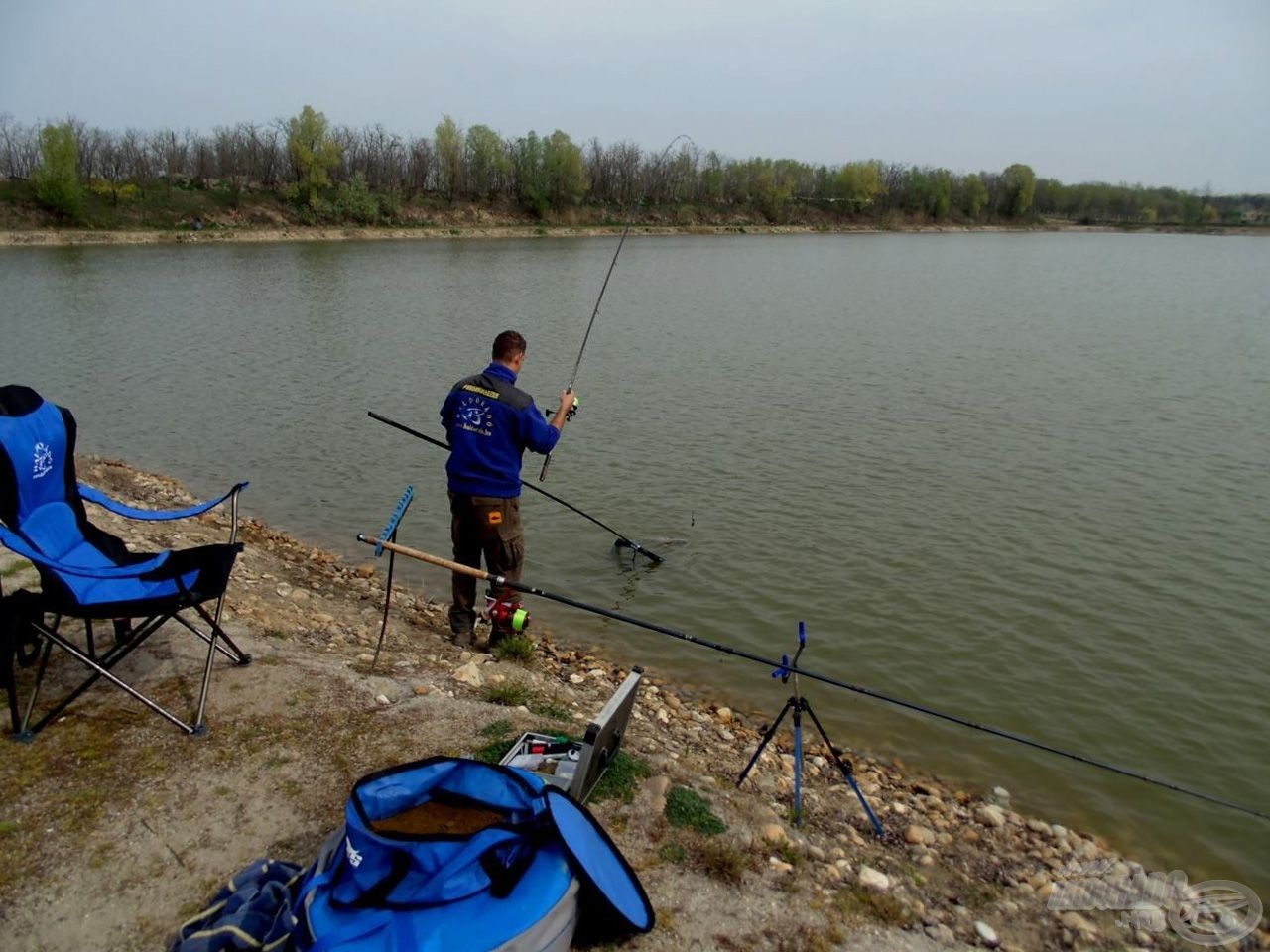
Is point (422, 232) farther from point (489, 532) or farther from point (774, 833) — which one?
point (774, 833)

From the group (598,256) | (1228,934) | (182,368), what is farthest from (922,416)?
(598,256)

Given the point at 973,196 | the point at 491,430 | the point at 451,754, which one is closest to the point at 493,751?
the point at 451,754

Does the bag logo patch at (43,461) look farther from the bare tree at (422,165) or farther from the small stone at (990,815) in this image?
the bare tree at (422,165)

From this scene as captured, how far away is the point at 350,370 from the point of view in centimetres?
1988

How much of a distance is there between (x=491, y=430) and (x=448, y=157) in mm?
95208

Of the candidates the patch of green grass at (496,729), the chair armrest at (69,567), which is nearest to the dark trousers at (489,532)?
the patch of green grass at (496,729)

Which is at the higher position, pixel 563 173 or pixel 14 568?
pixel 563 173

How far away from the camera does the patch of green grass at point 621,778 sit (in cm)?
429

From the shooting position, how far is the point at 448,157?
3656 inches

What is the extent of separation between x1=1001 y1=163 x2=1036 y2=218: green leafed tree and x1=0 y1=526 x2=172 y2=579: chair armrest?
5622 inches

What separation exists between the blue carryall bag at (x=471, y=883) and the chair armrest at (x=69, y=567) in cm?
226

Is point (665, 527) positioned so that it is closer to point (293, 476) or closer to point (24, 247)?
point (293, 476)

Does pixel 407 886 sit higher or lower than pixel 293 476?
higher

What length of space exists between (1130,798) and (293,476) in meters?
11.3
